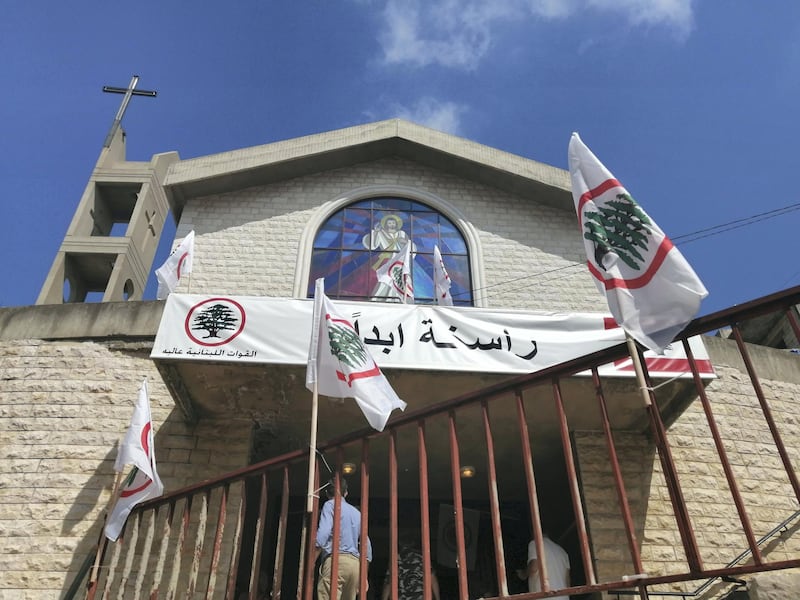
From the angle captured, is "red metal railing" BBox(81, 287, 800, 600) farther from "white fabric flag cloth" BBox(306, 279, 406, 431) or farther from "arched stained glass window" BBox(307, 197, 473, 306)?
"arched stained glass window" BBox(307, 197, 473, 306)

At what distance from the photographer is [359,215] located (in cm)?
1058

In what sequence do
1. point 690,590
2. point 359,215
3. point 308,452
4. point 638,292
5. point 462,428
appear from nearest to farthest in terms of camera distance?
point 638,292 → point 308,452 → point 690,590 → point 462,428 → point 359,215

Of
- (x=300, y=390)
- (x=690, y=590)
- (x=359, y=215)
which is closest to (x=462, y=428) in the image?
(x=300, y=390)

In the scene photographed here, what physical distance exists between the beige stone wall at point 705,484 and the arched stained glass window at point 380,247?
3615 mm

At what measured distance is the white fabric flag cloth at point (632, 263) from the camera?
9.03 ft

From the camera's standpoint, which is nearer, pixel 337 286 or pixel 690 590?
pixel 690 590

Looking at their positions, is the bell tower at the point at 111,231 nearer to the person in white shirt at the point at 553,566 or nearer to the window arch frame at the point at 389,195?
the window arch frame at the point at 389,195

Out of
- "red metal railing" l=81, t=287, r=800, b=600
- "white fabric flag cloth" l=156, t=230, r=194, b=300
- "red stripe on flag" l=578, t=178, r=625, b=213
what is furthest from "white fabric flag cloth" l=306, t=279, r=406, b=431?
"white fabric flag cloth" l=156, t=230, r=194, b=300

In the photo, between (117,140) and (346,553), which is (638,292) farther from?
(117,140)

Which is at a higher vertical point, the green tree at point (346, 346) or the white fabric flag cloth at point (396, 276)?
the white fabric flag cloth at point (396, 276)

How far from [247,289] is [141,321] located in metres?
2.11

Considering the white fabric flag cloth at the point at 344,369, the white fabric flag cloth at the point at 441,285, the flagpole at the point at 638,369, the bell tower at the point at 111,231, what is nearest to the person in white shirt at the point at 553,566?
the white fabric flag cloth at the point at 344,369

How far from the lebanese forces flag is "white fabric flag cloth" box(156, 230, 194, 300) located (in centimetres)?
287

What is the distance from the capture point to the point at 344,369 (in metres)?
4.13
